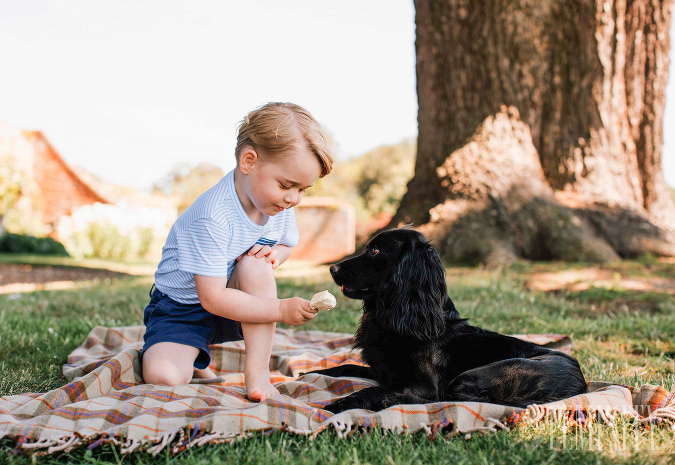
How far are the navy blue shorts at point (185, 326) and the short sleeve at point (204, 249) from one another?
1.26 ft

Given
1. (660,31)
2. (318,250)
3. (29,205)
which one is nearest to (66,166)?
(29,205)

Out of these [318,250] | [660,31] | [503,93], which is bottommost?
[318,250]

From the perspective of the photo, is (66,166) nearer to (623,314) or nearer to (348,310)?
(348,310)

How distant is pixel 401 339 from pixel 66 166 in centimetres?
1859

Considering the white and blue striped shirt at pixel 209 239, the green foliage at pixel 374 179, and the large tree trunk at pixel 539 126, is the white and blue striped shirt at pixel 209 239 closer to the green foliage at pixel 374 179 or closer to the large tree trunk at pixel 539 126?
the large tree trunk at pixel 539 126

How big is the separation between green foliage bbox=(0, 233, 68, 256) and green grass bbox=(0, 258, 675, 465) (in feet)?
24.7

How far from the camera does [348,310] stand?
455 cm

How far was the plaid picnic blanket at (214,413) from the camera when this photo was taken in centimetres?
174

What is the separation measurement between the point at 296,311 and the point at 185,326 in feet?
2.38

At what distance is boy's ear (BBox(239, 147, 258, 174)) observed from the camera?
7.88 ft

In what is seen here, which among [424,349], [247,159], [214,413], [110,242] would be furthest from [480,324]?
[110,242]

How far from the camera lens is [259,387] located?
7.75ft

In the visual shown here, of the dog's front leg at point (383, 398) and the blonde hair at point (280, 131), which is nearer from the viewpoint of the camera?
the dog's front leg at point (383, 398)

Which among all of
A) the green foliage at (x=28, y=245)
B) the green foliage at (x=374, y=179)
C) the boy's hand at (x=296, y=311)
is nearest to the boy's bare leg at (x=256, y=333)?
the boy's hand at (x=296, y=311)
